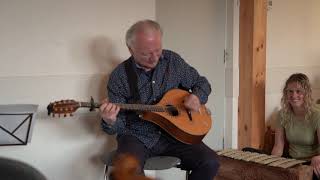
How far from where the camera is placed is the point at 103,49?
2.51 m

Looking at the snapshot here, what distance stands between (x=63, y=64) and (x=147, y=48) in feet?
1.70

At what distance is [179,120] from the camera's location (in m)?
2.19

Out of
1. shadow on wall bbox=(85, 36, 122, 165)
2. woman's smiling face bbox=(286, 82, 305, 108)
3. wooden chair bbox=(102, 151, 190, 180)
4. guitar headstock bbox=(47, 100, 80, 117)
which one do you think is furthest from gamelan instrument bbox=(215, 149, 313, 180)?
guitar headstock bbox=(47, 100, 80, 117)

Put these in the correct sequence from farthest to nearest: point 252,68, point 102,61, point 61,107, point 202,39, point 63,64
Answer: point 202,39, point 252,68, point 102,61, point 63,64, point 61,107

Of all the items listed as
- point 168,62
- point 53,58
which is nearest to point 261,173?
point 168,62

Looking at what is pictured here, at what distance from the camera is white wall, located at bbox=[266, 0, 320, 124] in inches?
137

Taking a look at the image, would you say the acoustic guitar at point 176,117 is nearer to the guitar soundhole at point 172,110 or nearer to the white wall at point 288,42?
the guitar soundhole at point 172,110

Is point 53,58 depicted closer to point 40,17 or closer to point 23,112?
point 40,17

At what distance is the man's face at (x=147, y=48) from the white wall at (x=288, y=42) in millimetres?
1539

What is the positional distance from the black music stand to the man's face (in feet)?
1.96

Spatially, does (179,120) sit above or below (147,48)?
below

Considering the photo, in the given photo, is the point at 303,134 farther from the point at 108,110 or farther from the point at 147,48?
the point at 108,110

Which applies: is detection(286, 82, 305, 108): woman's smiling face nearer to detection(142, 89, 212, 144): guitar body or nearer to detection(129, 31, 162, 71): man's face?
detection(142, 89, 212, 144): guitar body

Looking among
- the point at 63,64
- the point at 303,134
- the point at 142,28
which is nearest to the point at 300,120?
the point at 303,134
